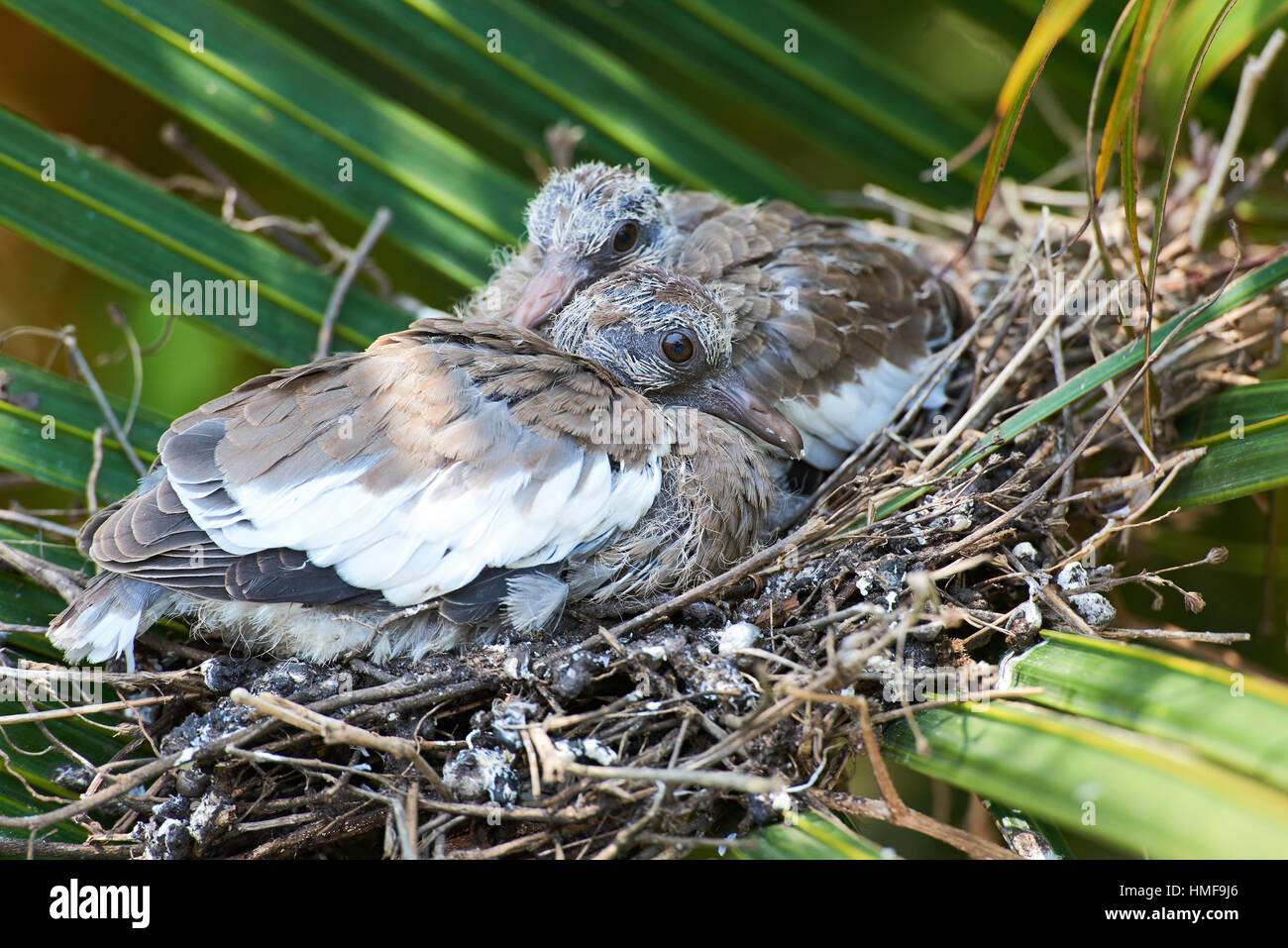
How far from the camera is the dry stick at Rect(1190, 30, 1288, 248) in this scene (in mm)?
2281

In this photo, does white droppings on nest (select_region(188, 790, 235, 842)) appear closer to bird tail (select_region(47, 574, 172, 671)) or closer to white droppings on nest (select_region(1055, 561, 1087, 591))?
bird tail (select_region(47, 574, 172, 671))

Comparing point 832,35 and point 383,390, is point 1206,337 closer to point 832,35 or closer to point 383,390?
point 832,35

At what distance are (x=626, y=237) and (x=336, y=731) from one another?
1615mm

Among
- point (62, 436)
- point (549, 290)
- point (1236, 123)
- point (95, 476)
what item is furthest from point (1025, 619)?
point (62, 436)

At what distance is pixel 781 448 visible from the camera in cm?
203

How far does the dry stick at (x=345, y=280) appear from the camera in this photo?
7.83 ft

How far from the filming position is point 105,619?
1.73 m

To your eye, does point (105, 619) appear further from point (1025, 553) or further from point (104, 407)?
point (1025, 553)

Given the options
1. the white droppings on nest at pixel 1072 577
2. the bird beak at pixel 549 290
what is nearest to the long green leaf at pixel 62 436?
the bird beak at pixel 549 290

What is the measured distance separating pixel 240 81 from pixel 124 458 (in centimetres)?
94

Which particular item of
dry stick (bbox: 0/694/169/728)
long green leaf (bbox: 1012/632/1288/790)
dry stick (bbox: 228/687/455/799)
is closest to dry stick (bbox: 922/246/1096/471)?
long green leaf (bbox: 1012/632/1288/790)

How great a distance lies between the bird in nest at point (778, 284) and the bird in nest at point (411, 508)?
0.41 m
